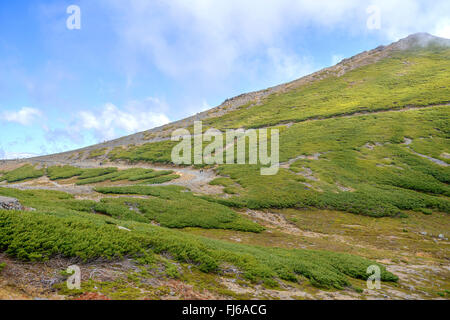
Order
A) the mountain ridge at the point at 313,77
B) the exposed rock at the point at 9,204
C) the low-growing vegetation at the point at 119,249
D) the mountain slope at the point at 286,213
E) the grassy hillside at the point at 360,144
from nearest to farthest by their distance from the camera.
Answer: the low-growing vegetation at the point at 119,249 → the mountain slope at the point at 286,213 → the exposed rock at the point at 9,204 → the grassy hillside at the point at 360,144 → the mountain ridge at the point at 313,77

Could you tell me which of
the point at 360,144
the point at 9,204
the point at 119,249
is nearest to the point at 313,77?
the point at 360,144

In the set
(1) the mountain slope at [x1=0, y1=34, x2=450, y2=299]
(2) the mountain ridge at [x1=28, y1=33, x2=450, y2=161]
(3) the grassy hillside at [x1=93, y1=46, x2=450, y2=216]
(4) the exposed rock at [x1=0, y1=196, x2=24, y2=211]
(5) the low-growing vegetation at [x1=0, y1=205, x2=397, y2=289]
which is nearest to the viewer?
(5) the low-growing vegetation at [x1=0, y1=205, x2=397, y2=289]

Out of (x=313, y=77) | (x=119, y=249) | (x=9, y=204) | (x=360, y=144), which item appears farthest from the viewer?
(x=313, y=77)

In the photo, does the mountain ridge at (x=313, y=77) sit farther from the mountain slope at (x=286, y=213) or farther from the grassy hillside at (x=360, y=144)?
the mountain slope at (x=286, y=213)

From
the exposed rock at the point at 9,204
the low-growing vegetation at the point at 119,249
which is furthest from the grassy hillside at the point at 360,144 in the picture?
the exposed rock at the point at 9,204

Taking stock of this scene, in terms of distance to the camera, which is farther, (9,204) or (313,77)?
(313,77)

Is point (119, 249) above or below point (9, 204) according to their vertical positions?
below

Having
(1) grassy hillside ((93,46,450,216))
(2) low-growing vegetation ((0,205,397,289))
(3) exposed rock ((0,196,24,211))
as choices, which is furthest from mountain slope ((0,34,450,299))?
(3) exposed rock ((0,196,24,211))

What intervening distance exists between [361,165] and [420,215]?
15931 mm

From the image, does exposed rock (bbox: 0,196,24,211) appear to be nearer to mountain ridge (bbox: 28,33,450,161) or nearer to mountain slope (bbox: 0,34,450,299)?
mountain slope (bbox: 0,34,450,299)

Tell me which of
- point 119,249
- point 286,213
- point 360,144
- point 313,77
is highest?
point 313,77

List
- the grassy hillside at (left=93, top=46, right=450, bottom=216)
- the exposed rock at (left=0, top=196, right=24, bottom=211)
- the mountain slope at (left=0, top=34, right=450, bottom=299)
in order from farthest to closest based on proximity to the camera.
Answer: the grassy hillside at (left=93, top=46, right=450, bottom=216)
the exposed rock at (left=0, top=196, right=24, bottom=211)
the mountain slope at (left=0, top=34, right=450, bottom=299)

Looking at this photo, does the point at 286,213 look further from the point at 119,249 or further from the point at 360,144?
the point at 360,144

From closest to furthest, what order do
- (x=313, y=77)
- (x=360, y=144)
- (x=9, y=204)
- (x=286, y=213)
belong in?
(x=9, y=204) → (x=286, y=213) → (x=360, y=144) → (x=313, y=77)
